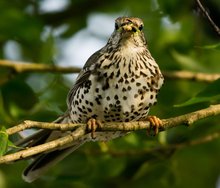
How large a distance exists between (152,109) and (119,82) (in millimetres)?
1166

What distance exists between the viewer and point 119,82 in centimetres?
637

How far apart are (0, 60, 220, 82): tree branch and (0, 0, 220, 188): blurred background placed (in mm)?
85

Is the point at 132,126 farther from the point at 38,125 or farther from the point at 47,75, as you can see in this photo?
the point at 47,75

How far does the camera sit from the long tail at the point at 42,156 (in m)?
7.06

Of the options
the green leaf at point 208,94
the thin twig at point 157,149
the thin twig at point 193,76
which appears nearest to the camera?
the green leaf at point 208,94

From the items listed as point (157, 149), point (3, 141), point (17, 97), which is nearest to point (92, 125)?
point (3, 141)

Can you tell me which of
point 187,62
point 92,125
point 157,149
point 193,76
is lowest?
point 157,149

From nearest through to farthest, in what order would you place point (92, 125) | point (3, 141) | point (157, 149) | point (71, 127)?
point (3, 141) → point (71, 127) → point (92, 125) → point (157, 149)

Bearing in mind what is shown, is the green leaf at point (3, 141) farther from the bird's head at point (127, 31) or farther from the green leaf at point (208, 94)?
the bird's head at point (127, 31)

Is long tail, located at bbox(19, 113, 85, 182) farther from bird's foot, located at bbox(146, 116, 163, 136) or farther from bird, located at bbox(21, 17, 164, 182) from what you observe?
bird's foot, located at bbox(146, 116, 163, 136)

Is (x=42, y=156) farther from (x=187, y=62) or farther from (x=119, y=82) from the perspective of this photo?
(x=187, y=62)

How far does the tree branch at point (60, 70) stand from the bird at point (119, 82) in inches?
40.1

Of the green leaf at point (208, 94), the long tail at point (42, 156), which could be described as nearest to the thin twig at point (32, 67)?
the long tail at point (42, 156)

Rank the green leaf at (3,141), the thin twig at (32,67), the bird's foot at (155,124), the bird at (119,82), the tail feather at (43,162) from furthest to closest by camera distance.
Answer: the thin twig at (32,67) < the tail feather at (43,162) < the bird at (119,82) < the bird's foot at (155,124) < the green leaf at (3,141)
